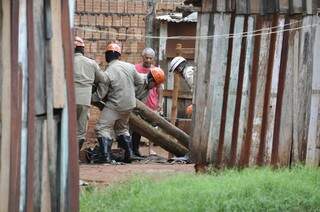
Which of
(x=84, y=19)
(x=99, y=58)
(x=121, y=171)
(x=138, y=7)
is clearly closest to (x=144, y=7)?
(x=138, y=7)

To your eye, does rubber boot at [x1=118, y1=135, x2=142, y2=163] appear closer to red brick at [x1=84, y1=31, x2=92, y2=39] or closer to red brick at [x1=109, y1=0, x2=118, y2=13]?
red brick at [x1=84, y1=31, x2=92, y2=39]

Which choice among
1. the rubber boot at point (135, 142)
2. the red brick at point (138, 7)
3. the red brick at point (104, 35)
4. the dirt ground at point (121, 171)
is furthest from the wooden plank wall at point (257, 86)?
the red brick at point (138, 7)

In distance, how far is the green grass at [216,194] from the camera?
24.4ft

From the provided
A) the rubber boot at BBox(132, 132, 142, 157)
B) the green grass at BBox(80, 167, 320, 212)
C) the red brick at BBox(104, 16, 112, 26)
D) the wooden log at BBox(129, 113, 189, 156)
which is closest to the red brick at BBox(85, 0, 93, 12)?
the red brick at BBox(104, 16, 112, 26)

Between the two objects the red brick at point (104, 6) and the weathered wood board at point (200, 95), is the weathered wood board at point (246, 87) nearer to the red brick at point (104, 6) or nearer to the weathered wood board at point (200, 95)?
the weathered wood board at point (200, 95)

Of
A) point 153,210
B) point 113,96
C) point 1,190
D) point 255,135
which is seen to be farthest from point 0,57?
point 113,96

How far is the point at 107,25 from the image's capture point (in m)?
15.8

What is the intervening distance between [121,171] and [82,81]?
163 cm

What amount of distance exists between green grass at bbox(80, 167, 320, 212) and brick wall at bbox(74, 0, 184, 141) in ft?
22.8

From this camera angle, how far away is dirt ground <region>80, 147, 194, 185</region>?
32.5 feet

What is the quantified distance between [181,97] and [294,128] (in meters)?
7.91

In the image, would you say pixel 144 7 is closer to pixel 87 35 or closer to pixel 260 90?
pixel 87 35

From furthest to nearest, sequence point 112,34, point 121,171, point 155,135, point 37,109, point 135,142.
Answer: point 112,34 → point 135,142 → point 155,135 → point 121,171 → point 37,109

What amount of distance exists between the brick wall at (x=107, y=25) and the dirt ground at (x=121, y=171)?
381cm
